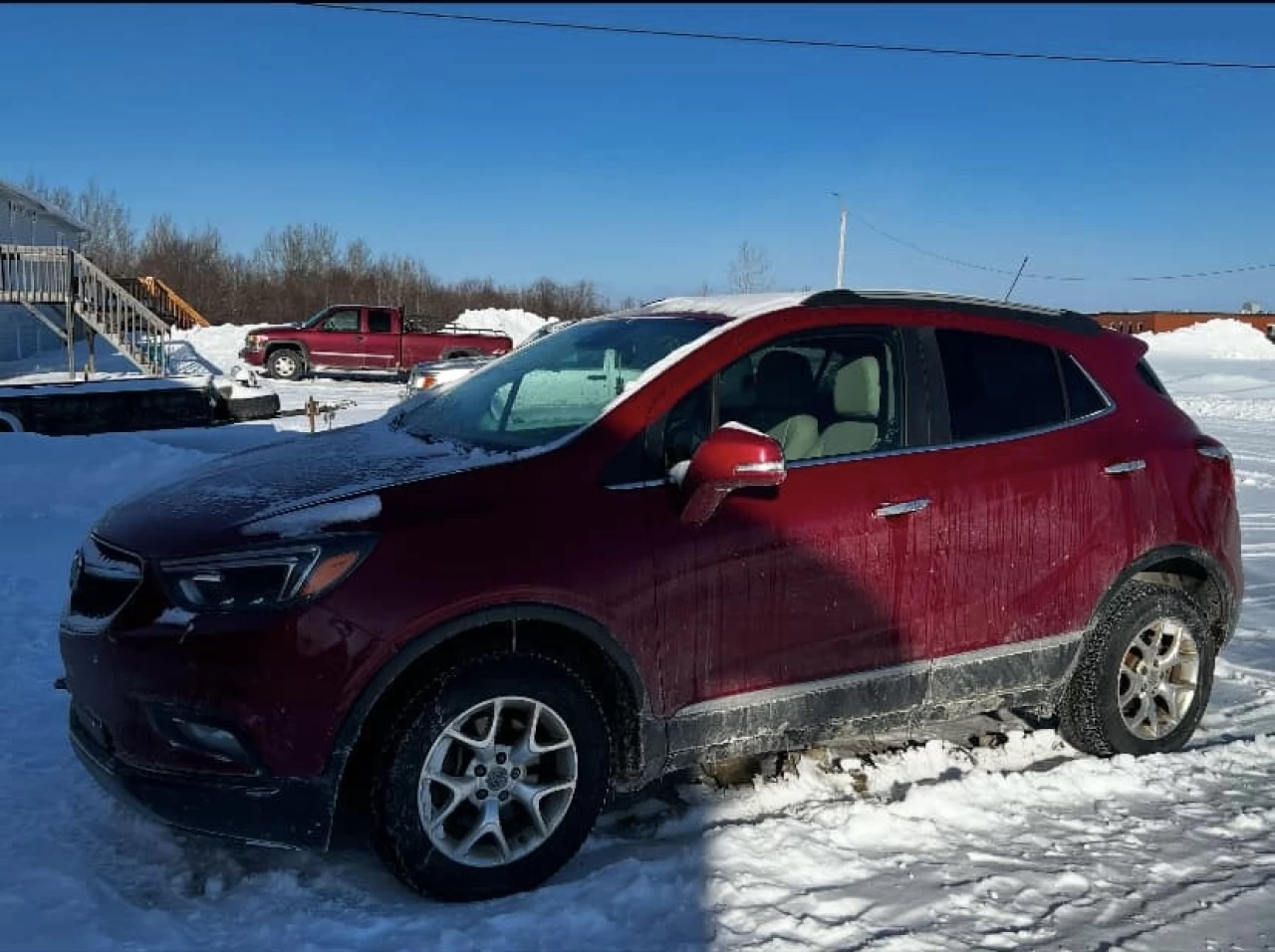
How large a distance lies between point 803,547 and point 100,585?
2.16m

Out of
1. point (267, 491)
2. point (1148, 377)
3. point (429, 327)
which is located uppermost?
point (429, 327)

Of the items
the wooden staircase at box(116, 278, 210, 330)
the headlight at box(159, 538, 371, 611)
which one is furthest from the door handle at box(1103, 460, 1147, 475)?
the wooden staircase at box(116, 278, 210, 330)

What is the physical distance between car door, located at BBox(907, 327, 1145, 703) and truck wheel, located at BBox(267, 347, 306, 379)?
23.0 meters

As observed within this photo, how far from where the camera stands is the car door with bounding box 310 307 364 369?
25.0 metres

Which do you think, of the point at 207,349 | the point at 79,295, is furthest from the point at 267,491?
the point at 207,349

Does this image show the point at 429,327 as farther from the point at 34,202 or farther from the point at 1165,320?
the point at 1165,320

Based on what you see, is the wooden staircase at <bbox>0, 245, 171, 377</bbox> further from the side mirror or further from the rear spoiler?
the side mirror

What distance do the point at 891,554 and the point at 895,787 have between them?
955 millimetres

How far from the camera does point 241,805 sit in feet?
9.42

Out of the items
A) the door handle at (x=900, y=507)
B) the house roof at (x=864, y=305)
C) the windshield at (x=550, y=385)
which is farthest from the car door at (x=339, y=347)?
the door handle at (x=900, y=507)

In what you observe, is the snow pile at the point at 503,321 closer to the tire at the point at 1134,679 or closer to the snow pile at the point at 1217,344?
the snow pile at the point at 1217,344

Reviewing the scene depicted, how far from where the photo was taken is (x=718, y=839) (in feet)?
11.4

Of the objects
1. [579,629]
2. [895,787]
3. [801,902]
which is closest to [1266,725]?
[895,787]

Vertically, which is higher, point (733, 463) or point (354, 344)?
point (354, 344)
